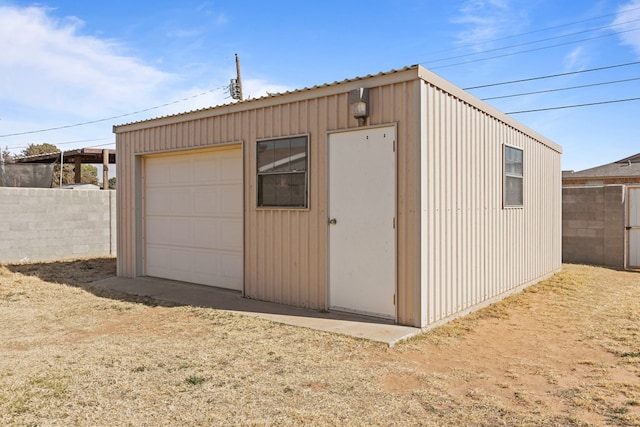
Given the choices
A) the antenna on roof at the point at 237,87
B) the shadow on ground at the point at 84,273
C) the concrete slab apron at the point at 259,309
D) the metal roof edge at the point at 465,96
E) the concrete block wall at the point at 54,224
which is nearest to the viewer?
the concrete slab apron at the point at 259,309

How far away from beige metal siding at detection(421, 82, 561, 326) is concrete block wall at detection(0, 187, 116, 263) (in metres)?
10.1

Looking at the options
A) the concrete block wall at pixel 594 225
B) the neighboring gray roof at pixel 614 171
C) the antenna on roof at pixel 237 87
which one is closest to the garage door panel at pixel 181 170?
the concrete block wall at pixel 594 225

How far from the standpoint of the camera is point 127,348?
176 inches

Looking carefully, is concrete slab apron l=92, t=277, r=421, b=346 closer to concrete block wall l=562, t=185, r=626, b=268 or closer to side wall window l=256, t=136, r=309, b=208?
side wall window l=256, t=136, r=309, b=208

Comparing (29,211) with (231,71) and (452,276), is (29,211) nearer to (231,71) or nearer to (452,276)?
(452,276)

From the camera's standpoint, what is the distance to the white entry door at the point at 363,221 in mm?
5375

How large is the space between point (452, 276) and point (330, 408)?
3.08m

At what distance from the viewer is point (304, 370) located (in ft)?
12.6

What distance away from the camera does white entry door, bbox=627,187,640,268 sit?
34.8 feet

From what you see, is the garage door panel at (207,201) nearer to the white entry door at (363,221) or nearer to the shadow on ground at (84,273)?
the shadow on ground at (84,273)

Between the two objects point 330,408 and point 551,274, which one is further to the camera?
point 551,274

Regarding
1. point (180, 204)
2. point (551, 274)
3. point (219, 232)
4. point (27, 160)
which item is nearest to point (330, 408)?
point (219, 232)

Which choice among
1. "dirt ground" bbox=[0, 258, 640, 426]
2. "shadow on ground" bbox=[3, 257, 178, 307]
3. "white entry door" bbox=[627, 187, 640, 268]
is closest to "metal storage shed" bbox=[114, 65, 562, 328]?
"dirt ground" bbox=[0, 258, 640, 426]

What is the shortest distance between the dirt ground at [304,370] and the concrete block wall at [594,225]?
5290mm
